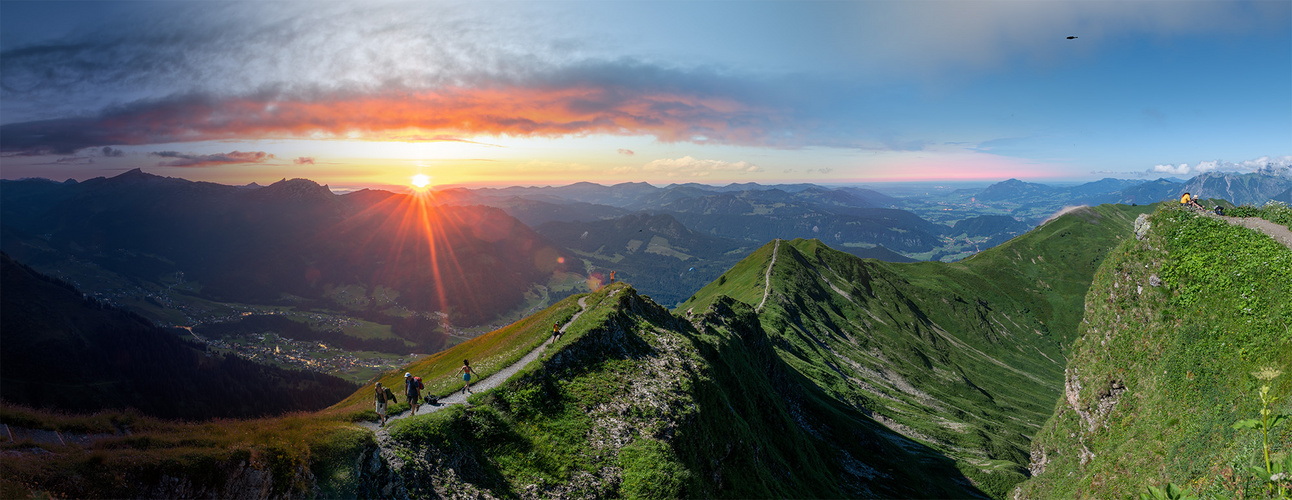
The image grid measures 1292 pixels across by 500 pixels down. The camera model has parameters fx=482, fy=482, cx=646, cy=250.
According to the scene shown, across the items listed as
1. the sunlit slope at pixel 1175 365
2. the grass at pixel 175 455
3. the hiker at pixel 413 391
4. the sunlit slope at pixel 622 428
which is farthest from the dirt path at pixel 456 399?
the sunlit slope at pixel 1175 365

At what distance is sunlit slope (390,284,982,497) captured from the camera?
35.7 metres

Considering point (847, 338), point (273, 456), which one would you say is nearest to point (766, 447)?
point (273, 456)

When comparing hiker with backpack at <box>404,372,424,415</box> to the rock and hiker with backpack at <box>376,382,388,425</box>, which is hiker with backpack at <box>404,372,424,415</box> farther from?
the rock

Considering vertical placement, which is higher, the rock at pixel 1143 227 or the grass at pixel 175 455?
the rock at pixel 1143 227

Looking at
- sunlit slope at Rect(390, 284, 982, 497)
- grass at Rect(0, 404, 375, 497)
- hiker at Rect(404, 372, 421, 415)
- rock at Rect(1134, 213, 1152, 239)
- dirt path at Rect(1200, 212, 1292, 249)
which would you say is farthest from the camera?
rock at Rect(1134, 213, 1152, 239)

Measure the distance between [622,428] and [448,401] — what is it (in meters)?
15.4

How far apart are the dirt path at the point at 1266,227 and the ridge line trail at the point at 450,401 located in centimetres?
7963

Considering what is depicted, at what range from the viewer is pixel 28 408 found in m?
28.7

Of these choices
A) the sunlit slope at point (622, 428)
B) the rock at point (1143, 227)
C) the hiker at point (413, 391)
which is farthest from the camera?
the rock at point (1143, 227)

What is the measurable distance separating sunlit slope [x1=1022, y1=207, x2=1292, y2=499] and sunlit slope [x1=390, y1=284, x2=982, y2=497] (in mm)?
31084

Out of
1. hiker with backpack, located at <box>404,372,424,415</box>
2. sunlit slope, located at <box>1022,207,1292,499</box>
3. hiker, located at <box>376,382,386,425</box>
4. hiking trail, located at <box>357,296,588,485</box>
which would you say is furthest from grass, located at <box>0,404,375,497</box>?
sunlit slope, located at <box>1022,207,1292,499</box>

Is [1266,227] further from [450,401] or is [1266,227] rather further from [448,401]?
[448,401]

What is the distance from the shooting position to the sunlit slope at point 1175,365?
42.8m

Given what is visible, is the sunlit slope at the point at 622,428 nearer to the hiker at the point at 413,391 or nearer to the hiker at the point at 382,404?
the hiker at the point at 382,404
